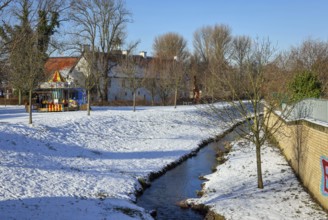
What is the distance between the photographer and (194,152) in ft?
84.3

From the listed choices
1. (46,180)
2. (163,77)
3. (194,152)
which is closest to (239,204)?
(46,180)

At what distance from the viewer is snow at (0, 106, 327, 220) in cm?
1267

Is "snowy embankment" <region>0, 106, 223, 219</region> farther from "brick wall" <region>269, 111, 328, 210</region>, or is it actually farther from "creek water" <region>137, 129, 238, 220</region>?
"brick wall" <region>269, 111, 328, 210</region>

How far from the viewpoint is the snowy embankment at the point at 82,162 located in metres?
13.0

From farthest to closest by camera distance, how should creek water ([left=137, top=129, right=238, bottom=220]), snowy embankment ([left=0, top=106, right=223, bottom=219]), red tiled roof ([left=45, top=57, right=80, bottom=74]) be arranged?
red tiled roof ([left=45, top=57, right=80, bottom=74]), creek water ([left=137, top=129, right=238, bottom=220]), snowy embankment ([left=0, top=106, right=223, bottom=219])

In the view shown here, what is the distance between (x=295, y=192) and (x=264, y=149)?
970cm

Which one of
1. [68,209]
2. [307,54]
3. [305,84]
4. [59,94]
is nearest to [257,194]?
[68,209]

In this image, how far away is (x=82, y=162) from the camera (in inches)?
756

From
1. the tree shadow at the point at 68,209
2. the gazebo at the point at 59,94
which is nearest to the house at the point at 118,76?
the gazebo at the point at 59,94

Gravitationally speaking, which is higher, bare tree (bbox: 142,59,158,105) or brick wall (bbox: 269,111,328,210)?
bare tree (bbox: 142,59,158,105)

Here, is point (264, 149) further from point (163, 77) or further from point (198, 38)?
point (198, 38)

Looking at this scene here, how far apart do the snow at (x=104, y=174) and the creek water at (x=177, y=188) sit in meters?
0.65

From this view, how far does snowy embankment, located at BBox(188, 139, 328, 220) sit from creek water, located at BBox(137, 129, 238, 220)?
0.68m

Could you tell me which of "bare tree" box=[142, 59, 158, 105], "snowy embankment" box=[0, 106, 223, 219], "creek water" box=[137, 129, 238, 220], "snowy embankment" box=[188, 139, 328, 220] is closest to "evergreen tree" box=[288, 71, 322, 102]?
"snowy embankment" box=[188, 139, 328, 220]
